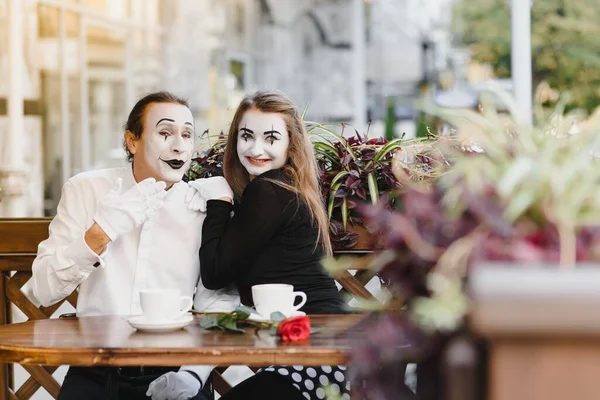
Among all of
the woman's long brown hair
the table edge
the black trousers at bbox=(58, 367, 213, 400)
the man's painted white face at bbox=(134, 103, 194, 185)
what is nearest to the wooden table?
the table edge

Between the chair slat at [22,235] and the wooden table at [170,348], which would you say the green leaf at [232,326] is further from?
the chair slat at [22,235]

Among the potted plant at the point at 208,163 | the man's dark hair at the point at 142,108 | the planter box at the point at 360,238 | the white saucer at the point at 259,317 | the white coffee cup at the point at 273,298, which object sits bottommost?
the white saucer at the point at 259,317

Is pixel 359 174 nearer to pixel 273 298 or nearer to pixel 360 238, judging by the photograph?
pixel 360 238

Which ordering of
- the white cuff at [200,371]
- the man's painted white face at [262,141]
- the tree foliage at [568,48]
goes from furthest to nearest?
the tree foliage at [568,48] < the man's painted white face at [262,141] < the white cuff at [200,371]

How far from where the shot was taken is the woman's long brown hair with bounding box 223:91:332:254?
2.64m

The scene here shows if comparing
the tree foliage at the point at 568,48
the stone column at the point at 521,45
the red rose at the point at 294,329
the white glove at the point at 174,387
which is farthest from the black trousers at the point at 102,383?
the tree foliage at the point at 568,48

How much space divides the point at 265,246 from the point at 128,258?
1.32 feet

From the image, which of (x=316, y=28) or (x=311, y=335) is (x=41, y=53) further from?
(x=316, y=28)

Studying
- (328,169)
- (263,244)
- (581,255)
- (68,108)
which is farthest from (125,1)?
(581,255)

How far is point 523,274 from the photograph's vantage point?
1032 millimetres

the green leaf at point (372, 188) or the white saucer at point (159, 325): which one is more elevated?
the green leaf at point (372, 188)

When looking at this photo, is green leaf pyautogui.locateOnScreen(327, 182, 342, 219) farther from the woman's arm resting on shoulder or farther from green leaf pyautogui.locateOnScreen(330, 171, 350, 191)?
the woman's arm resting on shoulder

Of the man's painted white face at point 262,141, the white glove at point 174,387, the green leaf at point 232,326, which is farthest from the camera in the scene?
the man's painted white face at point 262,141

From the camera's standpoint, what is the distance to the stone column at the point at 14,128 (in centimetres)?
521
